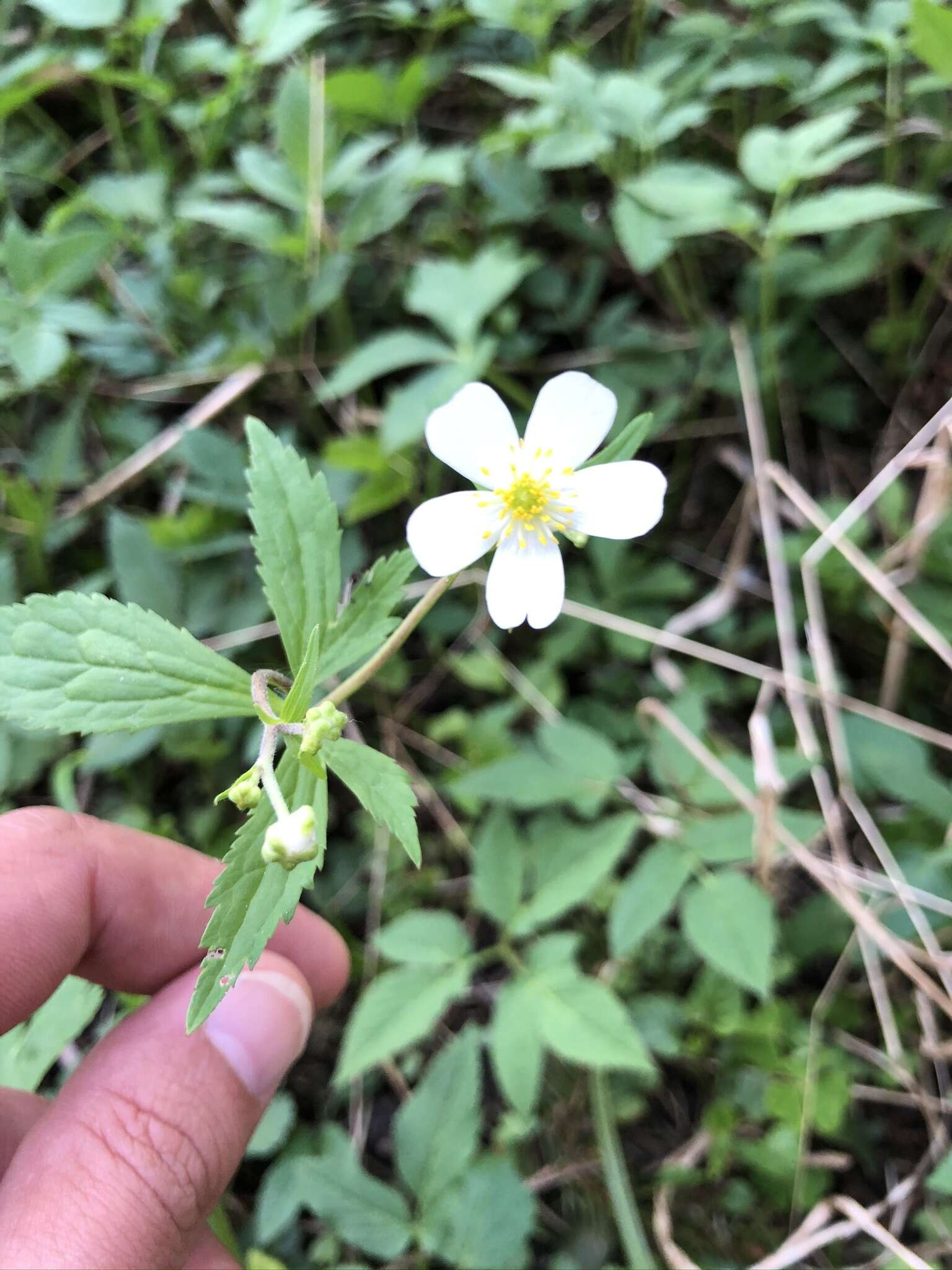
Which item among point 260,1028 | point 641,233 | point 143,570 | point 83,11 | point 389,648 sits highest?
point 83,11

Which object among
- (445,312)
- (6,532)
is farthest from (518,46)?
(6,532)

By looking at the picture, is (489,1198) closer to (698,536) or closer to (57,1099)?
(57,1099)

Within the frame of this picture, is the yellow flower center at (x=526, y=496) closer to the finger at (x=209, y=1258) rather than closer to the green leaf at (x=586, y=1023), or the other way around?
the green leaf at (x=586, y=1023)

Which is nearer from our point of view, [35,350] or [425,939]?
[425,939]

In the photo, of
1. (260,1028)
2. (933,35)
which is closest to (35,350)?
(260,1028)

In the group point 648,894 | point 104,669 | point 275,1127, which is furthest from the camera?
point 275,1127

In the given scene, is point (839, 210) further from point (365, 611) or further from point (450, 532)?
point (365, 611)

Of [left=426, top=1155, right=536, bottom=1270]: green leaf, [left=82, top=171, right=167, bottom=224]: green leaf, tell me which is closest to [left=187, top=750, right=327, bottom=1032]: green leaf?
[left=426, top=1155, right=536, bottom=1270]: green leaf
